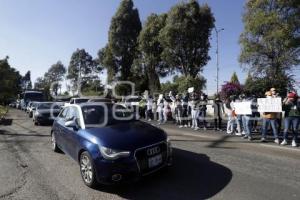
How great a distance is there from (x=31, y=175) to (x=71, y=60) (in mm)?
85823

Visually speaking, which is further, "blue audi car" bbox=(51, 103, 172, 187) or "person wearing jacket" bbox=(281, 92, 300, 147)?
"person wearing jacket" bbox=(281, 92, 300, 147)

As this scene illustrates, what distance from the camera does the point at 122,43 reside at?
44.9 metres

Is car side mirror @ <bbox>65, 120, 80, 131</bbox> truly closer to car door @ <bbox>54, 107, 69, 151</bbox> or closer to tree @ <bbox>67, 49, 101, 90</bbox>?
car door @ <bbox>54, 107, 69, 151</bbox>

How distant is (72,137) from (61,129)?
4.16ft

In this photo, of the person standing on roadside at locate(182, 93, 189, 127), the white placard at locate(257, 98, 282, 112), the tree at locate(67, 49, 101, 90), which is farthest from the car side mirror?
the tree at locate(67, 49, 101, 90)

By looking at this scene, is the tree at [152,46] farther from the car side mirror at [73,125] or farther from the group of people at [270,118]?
the car side mirror at [73,125]

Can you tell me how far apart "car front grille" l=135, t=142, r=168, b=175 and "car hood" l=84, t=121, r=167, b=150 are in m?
0.09

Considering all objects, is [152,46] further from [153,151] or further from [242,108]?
[153,151]

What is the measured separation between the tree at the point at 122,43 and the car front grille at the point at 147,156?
3864 centimetres

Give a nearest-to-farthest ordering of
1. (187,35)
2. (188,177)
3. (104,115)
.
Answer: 1. (188,177)
2. (104,115)
3. (187,35)

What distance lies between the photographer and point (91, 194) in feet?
19.2

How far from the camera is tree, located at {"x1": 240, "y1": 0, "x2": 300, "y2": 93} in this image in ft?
79.9

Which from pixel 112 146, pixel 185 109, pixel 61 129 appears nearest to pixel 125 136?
pixel 112 146

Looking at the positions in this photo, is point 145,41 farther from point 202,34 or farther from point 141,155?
point 141,155
